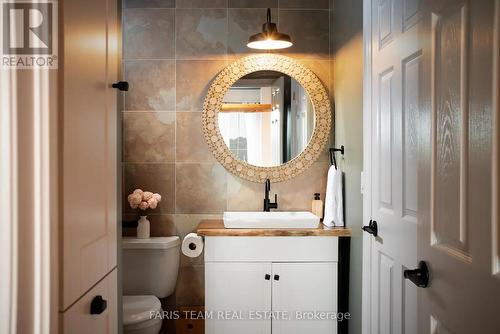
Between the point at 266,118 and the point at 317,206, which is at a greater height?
the point at 266,118

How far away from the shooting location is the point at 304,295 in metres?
2.59

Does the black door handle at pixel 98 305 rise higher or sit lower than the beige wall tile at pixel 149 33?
lower

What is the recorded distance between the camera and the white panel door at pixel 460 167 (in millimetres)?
948

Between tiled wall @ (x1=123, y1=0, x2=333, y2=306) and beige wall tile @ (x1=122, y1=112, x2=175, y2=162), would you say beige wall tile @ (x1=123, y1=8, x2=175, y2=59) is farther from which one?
beige wall tile @ (x1=122, y1=112, x2=175, y2=162)

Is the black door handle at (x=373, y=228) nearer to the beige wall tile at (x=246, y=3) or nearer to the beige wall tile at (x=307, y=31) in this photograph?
the beige wall tile at (x=307, y=31)

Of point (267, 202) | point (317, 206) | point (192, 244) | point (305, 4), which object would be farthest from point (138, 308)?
point (305, 4)

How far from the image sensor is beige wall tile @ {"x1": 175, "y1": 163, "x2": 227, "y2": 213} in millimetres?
2988

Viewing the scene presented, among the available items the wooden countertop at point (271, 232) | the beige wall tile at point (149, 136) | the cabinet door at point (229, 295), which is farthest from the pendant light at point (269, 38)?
the cabinet door at point (229, 295)

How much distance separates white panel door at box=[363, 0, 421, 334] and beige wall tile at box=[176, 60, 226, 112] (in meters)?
→ 1.17

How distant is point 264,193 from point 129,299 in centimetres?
110

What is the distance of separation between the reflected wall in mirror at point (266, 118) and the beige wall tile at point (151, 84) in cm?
40

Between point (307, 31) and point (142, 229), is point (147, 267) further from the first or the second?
point (307, 31)

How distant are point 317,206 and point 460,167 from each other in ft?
6.03

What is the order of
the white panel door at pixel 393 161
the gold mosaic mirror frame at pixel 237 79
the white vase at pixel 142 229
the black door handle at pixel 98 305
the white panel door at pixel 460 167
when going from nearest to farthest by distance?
the white panel door at pixel 460 167 < the black door handle at pixel 98 305 < the white panel door at pixel 393 161 < the white vase at pixel 142 229 < the gold mosaic mirror frame at pixel 237 79
